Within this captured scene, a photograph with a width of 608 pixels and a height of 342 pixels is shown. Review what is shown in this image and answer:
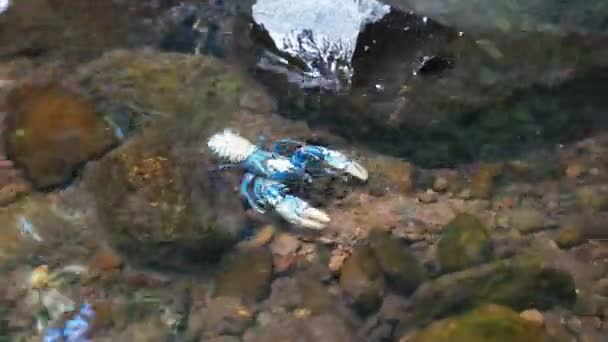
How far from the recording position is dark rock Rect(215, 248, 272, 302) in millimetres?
3127

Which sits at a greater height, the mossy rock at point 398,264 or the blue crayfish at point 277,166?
the blue crayfish at point 277,166

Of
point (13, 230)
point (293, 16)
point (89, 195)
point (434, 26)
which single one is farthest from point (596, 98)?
point (13, 230)

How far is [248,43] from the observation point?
4039 millimetres

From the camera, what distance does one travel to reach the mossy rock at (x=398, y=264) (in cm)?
313

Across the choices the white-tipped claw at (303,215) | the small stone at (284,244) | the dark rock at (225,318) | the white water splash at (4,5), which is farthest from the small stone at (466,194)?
the white water splash at (4,5)

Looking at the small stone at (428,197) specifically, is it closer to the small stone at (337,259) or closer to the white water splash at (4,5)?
the small stone at (337,259)

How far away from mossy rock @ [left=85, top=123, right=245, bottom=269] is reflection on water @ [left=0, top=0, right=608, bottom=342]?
0.4 inches

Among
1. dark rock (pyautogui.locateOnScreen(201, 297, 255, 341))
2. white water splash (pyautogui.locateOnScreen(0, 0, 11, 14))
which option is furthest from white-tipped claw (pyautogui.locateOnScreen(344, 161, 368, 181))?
white water splash (pyautogui.locateOnScreen(0, 0, 11, 14))

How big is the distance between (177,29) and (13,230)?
160cm

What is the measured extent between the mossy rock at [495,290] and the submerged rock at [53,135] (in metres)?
1.79

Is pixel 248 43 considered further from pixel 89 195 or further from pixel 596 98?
pixel 596 98

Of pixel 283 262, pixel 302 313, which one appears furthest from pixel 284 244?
pixel 302 313

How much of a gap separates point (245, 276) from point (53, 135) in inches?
50.1

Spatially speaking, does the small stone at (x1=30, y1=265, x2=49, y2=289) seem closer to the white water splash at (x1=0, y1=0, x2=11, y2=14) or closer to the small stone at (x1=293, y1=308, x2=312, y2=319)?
the small stone at (x1=293, y1=308, x2=312, y2=319)
